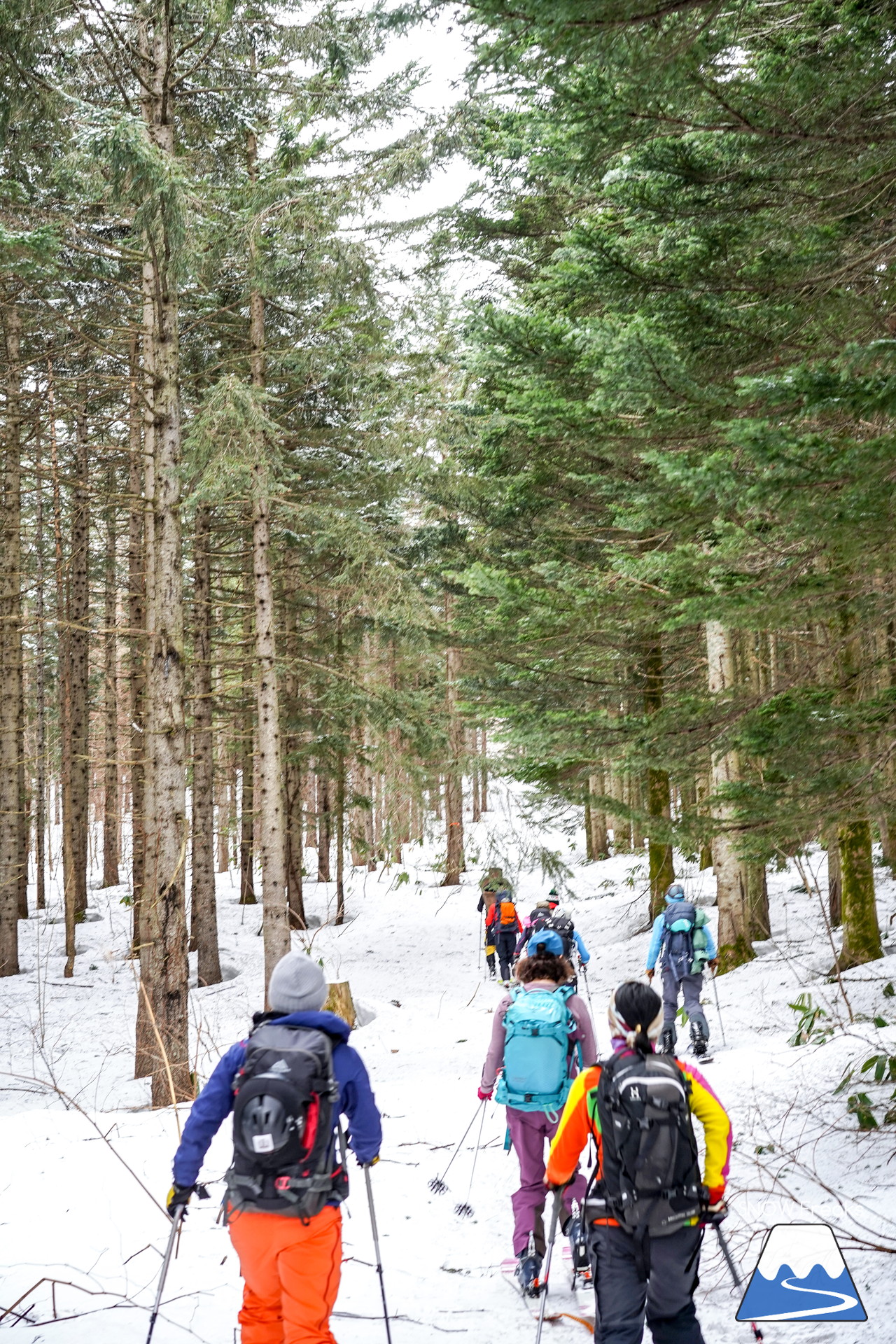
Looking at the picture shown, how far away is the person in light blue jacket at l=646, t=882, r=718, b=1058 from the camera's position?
10.3 metres

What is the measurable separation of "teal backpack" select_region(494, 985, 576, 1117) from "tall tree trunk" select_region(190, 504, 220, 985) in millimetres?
11645

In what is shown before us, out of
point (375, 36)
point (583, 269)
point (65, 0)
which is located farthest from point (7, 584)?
point (583, 269)

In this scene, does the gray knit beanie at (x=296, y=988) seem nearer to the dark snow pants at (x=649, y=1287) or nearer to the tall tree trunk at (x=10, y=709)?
the dark snow pants at (x=649, y=1287)

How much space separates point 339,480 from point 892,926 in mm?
10849

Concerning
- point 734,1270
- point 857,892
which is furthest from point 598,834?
point 734,1270

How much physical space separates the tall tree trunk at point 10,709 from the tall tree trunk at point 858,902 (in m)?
13.4

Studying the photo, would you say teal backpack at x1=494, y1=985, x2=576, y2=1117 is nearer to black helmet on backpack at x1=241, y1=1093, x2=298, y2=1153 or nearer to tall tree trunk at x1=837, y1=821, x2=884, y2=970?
black helmet on backpack at x1=241, y1=1093, x2=298, y2=1153

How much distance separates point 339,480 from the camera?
1503 cm

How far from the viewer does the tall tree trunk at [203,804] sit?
16.5 m

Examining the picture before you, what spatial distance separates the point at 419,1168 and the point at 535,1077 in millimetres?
2714

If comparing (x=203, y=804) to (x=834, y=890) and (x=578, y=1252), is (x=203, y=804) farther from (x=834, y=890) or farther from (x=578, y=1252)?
(x=578, y=1252)

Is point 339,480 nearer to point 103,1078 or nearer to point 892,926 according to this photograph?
point 103,1078

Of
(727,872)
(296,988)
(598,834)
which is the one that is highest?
(296,988)

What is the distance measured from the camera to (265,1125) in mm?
3607
